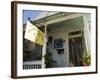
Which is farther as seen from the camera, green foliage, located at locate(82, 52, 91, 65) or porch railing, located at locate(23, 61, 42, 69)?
green foliage, located at locate(82, 52, 91, 65)

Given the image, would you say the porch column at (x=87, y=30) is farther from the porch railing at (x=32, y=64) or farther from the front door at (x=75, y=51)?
the porch railing at (x=32, y=64)

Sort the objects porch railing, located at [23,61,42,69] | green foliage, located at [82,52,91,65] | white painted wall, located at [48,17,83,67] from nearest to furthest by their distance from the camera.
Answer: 1. porch railing, located at [23,61,42,69]
2. white painted wall, located at [48,17,83,67]
3. green foliage, located at [82,52,91,65]

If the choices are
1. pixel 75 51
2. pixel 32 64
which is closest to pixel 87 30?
pixel 75 51

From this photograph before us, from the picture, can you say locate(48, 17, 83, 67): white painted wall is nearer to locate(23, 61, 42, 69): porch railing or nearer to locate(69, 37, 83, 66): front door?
locate(69, 37, 83, 66): front door

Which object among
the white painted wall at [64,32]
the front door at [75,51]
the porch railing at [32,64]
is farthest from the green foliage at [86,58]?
the porch railing at [32,64]

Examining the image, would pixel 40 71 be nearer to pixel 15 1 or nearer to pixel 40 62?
pixel 40 62

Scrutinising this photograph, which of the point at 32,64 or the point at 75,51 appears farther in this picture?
the point at 75,51

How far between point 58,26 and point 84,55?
0.36m

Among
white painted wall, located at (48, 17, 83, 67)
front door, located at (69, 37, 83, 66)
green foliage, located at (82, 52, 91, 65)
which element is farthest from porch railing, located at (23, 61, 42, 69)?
green foliage, located at (82, 52, 91, 65)

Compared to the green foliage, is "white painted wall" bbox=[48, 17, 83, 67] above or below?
above

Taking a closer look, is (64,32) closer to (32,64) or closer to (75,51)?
(75,51)

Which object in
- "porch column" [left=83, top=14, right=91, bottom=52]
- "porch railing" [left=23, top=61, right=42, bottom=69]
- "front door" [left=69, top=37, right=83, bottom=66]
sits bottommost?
"porch railing" [left=23, top=61, right=42, bottom=69]

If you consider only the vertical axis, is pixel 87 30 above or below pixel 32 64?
above

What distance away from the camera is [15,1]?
1902mm
